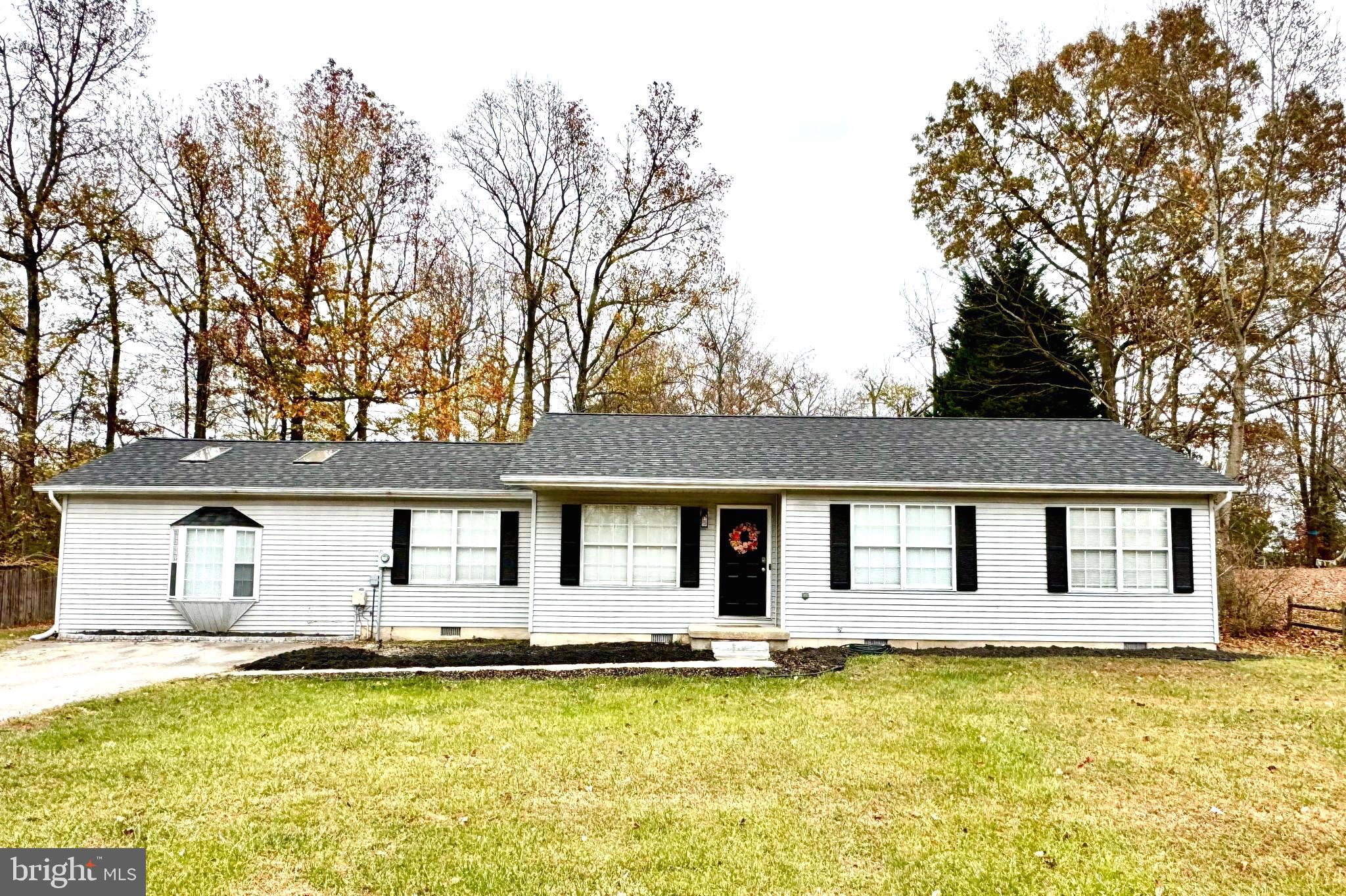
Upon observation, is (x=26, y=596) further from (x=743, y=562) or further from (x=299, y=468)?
(x=743, y=562)

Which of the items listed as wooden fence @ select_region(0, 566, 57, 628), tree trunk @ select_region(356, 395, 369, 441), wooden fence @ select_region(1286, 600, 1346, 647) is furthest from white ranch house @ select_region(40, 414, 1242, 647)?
tree trunk @ select_region(356, 395, 369, 441)

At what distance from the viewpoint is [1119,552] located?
12.4 meters

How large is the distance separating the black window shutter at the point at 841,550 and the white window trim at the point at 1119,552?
137 inches

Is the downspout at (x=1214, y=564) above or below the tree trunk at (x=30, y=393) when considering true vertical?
below

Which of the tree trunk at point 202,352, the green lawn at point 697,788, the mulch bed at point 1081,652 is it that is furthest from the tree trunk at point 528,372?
the green lawn at point 697,788

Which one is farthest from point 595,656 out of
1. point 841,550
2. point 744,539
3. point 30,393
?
point 30,393

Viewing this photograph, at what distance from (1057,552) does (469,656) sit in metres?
9.22

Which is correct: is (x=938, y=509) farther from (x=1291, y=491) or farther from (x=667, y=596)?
(x=1291, y=491)

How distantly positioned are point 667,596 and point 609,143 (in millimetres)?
17143

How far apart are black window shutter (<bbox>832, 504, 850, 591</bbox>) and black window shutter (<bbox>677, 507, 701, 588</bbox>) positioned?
2170mm

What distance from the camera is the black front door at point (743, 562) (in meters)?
13.0

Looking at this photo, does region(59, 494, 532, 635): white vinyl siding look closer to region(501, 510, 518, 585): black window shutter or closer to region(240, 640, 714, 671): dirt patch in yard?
region(501, 510, 518, 585): black window shutter

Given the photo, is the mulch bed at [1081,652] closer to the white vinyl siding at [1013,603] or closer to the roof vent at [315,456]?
the white vinyl siding at [1013,603]

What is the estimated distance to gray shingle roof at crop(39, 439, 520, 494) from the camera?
13.5 m
